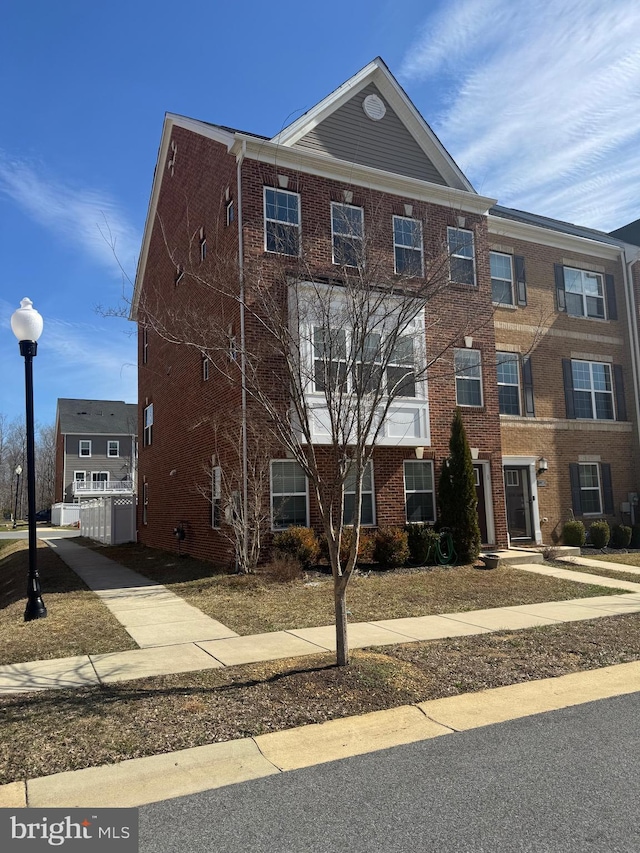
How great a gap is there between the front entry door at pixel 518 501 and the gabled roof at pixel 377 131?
305 inches

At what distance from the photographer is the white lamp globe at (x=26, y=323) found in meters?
9.43

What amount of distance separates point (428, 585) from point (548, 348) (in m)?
10.0

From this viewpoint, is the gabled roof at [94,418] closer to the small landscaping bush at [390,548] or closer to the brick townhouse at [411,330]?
the brick townhouse at [411,330]

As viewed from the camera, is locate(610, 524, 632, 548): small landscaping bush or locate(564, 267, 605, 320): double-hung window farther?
locate(564, 267, 605, 320): double-hung window

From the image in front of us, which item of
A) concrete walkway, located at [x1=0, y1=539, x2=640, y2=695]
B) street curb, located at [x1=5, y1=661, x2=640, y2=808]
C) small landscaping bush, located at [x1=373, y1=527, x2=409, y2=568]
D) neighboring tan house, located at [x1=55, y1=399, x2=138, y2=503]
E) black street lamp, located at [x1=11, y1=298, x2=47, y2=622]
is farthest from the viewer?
neighboring tan house, located at [x1=55, y1=399, x2=138, y2=503]

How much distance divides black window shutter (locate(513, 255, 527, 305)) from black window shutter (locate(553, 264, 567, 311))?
1.34m

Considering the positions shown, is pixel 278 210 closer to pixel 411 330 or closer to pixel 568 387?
pixel 411 330

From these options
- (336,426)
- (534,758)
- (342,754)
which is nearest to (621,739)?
(534,758)

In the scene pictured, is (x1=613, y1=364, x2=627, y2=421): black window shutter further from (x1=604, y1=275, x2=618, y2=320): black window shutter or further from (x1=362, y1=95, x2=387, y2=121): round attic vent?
(x1=362, y1=95, x2=387, y2=121): round attic vent

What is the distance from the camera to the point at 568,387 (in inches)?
774

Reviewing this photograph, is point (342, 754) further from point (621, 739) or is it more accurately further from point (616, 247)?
point (616, 247)

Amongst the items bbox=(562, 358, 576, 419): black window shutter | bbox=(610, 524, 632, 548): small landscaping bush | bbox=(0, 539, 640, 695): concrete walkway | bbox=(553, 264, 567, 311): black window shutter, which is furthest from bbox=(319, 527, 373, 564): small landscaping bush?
bbox=(553, 264, 567, 311): black window shutter

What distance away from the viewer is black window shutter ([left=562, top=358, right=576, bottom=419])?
19.5 metres

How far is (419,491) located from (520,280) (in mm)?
7573
